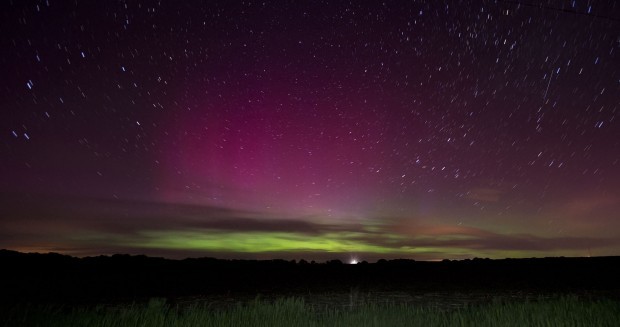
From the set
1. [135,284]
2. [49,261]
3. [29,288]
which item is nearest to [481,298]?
[135,284]

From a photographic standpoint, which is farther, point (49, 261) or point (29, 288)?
point (49, 261)

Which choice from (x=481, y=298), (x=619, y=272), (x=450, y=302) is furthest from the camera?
(x=619, y=272)

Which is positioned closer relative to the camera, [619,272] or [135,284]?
[135,284]

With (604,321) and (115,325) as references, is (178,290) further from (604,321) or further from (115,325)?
(604,321)

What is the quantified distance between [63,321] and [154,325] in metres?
1.33

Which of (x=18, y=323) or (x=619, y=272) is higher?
(x=619, y=272)

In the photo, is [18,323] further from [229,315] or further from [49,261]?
[49,261]

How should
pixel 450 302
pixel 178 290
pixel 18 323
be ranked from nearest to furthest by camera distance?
pixel 18 323 → pixel 450 302 → pixel 178 290

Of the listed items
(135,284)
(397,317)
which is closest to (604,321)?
(397,317)

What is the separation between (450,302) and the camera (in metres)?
13.7

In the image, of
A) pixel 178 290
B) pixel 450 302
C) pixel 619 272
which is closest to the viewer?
pixel 450 302

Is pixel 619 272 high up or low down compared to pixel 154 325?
up

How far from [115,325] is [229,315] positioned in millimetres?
1997

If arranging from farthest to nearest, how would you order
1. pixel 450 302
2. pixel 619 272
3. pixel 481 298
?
pixel 619 272
pixel 481 298
pixel 450 302
